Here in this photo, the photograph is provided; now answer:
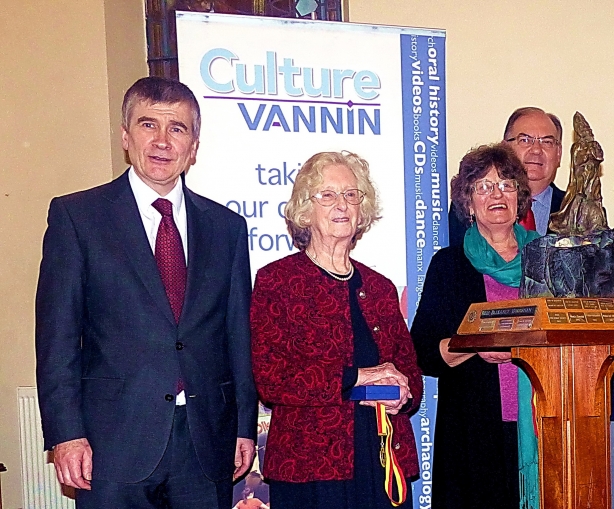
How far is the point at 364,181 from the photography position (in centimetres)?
271

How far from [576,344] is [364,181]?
846 millimetres

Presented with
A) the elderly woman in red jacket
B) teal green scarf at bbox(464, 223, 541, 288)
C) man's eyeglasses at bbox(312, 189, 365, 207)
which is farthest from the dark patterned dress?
teal green scarf at bbox(464, 223, 541, 288)

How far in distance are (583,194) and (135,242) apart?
1273mm

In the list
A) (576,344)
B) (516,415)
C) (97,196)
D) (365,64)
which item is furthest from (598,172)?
(97,196)

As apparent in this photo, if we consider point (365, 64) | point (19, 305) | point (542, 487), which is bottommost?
point (542, 487)

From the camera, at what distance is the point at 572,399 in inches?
89.1

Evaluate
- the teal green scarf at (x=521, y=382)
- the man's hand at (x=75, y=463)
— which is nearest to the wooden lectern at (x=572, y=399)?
the teal green scarf at (x=521, y=382)

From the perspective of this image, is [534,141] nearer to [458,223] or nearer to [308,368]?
[458,223]

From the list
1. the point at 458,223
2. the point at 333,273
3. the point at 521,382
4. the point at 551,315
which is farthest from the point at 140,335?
the point at 458,223

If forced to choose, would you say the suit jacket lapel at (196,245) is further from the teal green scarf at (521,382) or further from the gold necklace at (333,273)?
the teal green scarf at (521,382)

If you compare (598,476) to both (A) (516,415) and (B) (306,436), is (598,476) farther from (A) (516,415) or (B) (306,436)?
(B) (306,436)

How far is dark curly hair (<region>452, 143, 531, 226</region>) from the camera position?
2842mm

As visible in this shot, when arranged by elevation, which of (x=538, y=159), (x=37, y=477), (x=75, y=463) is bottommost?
(x=37, y=477)

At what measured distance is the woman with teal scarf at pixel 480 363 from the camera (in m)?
2.68
